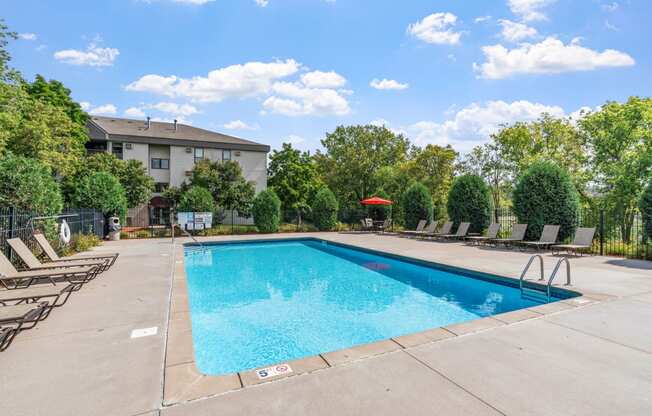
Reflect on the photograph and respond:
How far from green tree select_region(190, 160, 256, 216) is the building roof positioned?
4.17 meters

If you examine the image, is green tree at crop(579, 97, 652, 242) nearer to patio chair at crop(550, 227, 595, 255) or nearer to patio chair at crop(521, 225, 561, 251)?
patio chair at crop(521, 225, 561, 251)

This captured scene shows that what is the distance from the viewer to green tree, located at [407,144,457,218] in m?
22.2

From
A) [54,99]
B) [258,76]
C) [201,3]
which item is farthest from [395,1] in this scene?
[54,99]

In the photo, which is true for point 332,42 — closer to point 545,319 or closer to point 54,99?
point 545,319

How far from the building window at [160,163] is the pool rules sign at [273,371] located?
26.0m

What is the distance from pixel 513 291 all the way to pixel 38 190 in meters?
11.8

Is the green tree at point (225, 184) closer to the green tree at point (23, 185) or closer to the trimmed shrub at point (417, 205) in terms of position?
the trimmed shrub at point (417, 205)

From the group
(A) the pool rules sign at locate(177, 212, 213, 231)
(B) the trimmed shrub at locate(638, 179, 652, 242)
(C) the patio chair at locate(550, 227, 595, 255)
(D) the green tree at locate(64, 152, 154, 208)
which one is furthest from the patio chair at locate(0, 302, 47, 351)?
(D) the green tree at locate(64, 152, 154, 208)

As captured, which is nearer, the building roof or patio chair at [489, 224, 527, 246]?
patio chair at [489, 224, 527, 246]

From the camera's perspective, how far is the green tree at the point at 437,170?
22.2 m

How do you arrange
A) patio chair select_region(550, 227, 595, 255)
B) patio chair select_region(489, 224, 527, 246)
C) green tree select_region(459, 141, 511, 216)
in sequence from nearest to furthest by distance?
1. patio chair select_region(550, 227, 595, 255)
2. patio chair select_region(489, 224, 527, 246)
3. green tree select_region(459, 141, 511, 216)

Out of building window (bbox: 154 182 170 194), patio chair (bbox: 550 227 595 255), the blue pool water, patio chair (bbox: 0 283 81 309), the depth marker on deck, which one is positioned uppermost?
building window (bbox: 154 182 170 194)

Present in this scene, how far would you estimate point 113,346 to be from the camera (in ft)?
11.1

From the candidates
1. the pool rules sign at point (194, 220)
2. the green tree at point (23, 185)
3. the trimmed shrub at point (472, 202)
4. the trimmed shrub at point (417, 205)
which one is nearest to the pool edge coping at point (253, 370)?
the green tree at point (23, 185)
